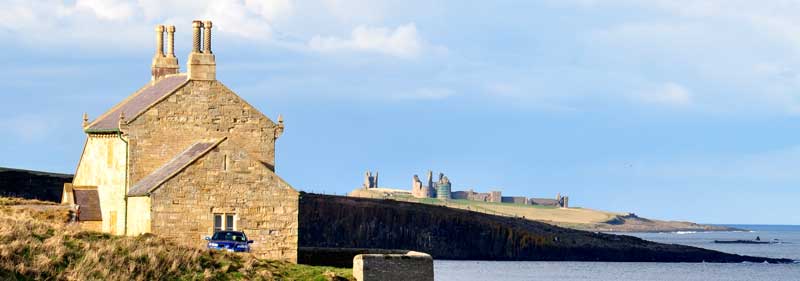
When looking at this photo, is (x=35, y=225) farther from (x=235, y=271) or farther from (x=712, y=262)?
(x=712, y=262)

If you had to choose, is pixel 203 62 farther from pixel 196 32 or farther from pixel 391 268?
pixel 391 268

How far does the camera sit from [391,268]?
4775 centimetres

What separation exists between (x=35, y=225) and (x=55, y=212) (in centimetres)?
770

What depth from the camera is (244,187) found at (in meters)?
49.6

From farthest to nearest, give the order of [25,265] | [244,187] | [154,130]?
[154,130], [244,187], [25,265]

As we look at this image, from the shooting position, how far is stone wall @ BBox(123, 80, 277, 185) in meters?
53.6

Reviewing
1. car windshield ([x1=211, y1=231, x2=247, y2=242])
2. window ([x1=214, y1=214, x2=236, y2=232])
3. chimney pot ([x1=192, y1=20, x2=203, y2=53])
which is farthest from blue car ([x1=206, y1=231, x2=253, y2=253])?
chimney pot ([x1=192, y1=20, x2=203, y2=53])

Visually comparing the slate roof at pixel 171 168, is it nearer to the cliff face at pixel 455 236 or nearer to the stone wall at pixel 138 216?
the stone wall at pixel 138 216

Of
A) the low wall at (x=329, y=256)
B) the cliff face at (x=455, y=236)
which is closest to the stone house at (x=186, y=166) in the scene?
the low wall at (x=329, y=256)

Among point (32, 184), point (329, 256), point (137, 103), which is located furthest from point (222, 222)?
point (32, 184)

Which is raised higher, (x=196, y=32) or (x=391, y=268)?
(x=196, y=32)

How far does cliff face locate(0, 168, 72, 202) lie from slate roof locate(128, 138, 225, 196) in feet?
53.8

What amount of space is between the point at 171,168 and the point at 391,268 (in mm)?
8634

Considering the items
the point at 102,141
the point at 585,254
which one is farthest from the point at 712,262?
the point at 102,141
